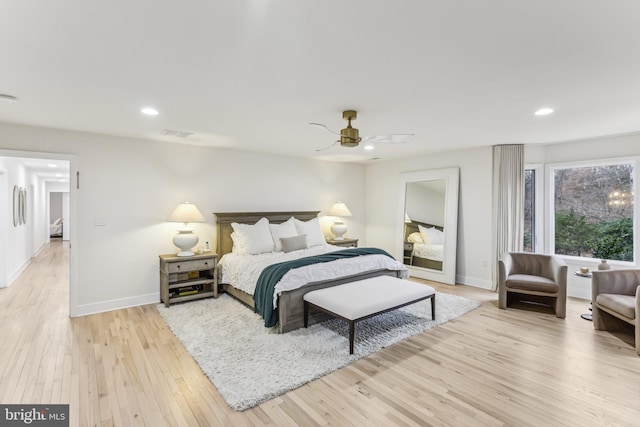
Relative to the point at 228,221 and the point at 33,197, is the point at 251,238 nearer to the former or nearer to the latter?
the point at 228,221

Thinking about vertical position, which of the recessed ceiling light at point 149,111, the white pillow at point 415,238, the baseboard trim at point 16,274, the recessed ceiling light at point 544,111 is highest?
the recessed ceiling light at point 544,111

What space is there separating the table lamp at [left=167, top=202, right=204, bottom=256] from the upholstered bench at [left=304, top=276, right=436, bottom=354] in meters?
2.08

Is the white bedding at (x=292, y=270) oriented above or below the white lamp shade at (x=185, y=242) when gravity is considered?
below


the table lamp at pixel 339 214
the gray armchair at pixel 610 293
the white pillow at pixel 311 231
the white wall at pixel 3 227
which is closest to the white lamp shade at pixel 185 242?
the white pillow at pixel 311 231

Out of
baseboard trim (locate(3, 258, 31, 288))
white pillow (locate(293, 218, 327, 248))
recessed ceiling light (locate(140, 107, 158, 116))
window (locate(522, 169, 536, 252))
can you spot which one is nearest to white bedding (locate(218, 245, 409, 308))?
white pillow (locate(293, 218, 327, 248))

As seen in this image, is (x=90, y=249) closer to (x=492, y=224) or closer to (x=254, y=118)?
(x=254, y=118)

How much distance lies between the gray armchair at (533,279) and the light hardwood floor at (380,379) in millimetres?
358

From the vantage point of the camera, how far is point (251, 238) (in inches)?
194

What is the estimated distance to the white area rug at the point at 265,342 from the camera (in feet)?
8.29

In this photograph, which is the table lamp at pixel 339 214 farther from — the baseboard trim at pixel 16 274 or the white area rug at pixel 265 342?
the baseboard trim at pixel 16 274

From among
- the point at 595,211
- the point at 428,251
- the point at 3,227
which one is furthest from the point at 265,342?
the point at 3,227

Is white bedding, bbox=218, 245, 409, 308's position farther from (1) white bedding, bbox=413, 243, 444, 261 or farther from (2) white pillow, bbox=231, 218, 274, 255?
(1) white bedding, bbox=413, 243, 444, 261

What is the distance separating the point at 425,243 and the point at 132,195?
202 inches

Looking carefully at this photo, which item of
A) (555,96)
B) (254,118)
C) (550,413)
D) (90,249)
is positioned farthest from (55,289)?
(555,96)
